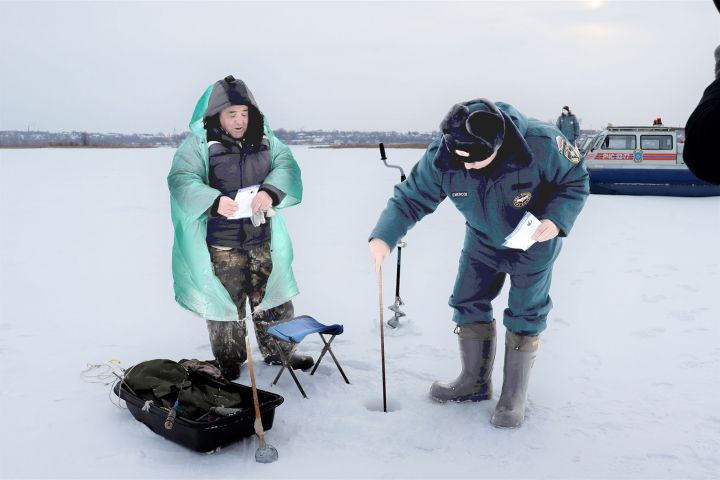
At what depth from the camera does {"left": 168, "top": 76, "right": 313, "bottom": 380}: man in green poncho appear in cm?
415

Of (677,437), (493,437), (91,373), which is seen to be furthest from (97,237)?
(677,437)

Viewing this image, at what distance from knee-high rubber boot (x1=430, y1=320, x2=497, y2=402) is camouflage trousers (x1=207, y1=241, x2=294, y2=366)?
1.20 metres

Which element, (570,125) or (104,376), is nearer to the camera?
(104,376)

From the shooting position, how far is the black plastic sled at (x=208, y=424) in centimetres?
345

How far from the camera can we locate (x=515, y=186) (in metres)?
3.49

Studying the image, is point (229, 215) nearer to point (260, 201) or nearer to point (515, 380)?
point (260, 201)

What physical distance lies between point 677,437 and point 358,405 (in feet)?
6.09

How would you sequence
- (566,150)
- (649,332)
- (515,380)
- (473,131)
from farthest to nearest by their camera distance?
(649,332) → (515,380) → (566,150) → (473,131)

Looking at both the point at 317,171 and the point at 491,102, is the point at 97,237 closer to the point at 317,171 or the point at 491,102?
the point at 491,102

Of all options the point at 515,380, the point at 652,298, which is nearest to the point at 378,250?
the point at 515,380

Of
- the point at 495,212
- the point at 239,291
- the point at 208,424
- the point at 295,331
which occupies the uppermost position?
the point at 495,212

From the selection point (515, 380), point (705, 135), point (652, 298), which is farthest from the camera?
point (652, 298)

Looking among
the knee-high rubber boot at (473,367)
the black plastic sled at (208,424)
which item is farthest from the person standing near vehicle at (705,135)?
the black plastic sled at (208,424)

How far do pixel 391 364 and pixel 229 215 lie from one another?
164 cm
